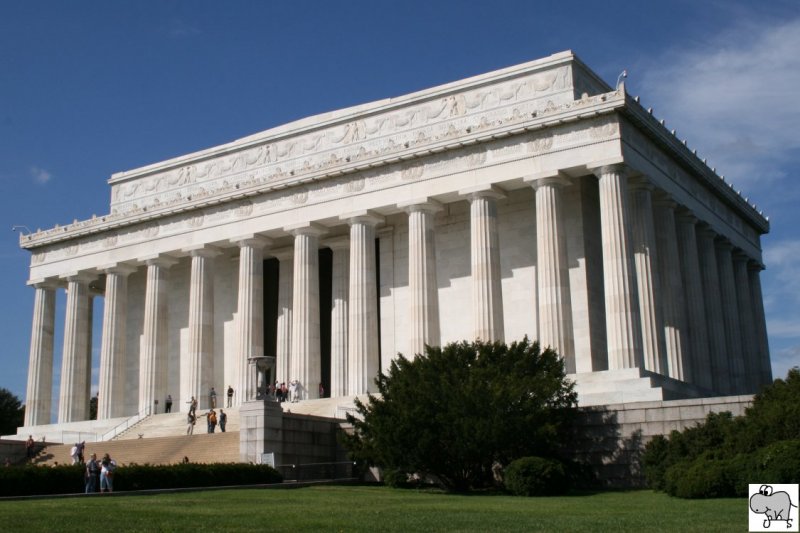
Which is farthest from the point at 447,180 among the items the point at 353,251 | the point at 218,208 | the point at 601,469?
the point at 601,469

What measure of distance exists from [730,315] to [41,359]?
46128mm

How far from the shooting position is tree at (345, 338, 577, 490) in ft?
114

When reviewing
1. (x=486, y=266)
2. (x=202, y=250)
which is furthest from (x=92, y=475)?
(x=202, y=250)

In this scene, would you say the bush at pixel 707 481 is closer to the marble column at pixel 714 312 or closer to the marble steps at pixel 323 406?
the marble steps at pixel 323 406

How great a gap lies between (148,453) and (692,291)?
31.0 metres

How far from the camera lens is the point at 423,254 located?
54188mm

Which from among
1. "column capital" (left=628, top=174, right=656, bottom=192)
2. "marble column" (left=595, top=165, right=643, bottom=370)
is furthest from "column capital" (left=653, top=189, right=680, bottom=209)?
"marble column" (left=595, top=165, right=643, bottom=370)

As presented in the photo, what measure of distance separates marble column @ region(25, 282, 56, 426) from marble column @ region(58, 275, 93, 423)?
2039 millimetres

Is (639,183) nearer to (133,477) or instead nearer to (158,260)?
(133,477)

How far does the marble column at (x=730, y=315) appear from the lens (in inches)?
2364

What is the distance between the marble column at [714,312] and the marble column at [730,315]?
594mm

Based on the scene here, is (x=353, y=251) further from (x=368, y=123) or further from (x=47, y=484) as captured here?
(x=47, y=484)

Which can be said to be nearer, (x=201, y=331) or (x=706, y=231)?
A: (x=706, y=231)

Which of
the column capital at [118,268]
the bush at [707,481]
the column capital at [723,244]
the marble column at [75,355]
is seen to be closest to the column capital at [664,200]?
the column capital at [723,244]
